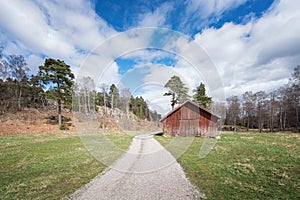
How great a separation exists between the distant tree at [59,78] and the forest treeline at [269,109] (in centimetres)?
5107

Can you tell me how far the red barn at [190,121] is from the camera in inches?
957

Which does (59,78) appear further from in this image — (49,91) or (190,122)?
(190,122)

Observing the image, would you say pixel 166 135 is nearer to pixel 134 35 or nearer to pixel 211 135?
pixel 211 135

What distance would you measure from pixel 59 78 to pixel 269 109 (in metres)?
62.1

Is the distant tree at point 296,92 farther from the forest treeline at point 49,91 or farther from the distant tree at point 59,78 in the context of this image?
the distant tree at point 59,78

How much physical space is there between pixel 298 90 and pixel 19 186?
52937mm

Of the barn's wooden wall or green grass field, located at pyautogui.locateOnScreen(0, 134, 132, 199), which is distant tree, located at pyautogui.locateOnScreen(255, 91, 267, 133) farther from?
green grass field, located at pyautogui.locateOnScreen(0, 134, 132, 199)

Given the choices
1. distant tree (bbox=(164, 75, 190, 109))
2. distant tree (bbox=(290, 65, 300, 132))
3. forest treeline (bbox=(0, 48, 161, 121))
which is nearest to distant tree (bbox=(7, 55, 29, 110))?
forest treeline (bbox=(0, 48, 161, 121))

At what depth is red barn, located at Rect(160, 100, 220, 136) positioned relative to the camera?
79.7 ft

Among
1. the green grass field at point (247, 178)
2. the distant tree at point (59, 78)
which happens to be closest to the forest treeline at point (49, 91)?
the distant tree at point (59, 78)

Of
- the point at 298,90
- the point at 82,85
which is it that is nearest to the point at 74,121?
the point at 82,85

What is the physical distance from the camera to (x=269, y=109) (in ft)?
162

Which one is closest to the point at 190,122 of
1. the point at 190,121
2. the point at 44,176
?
the point at 190,121

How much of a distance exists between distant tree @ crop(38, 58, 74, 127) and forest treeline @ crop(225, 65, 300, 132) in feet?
168
